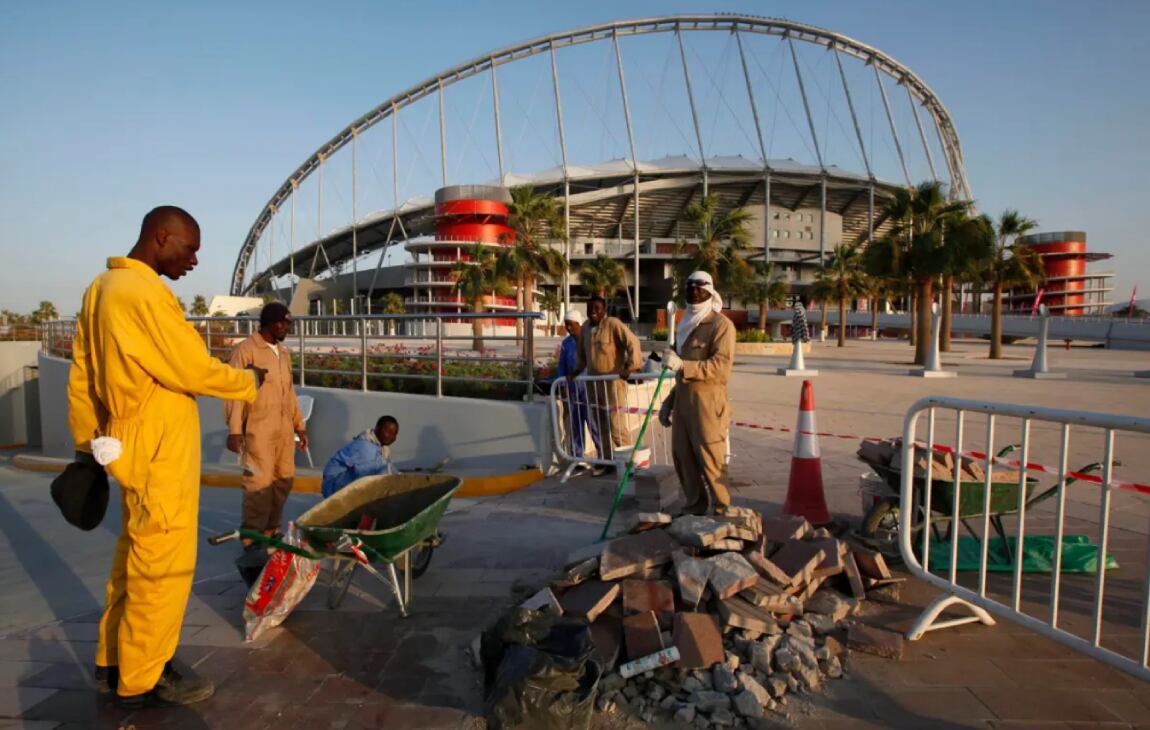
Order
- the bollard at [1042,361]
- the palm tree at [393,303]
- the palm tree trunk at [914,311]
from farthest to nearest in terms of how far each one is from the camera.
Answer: the palm tree at [393,303]
the palm tree trunk at [914,311]
the bollard at [1042,361]

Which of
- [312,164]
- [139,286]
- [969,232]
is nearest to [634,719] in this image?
[139,286]

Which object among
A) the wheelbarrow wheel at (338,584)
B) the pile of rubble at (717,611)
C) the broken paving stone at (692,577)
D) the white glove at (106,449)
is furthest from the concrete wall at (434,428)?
the white glove at (106,449)

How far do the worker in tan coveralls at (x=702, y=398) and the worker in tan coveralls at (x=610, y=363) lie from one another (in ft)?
5.24

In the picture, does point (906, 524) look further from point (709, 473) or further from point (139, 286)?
point (139, 286)

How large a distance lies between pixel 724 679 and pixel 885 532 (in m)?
2.38

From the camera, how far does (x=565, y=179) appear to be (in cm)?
6506

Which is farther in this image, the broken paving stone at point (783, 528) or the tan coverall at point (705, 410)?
the tan coverall at point (705, 410)

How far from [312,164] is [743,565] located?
283 feet

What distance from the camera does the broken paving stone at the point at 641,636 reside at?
280 centimetres

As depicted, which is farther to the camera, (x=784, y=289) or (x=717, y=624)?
(x=784, y=289)

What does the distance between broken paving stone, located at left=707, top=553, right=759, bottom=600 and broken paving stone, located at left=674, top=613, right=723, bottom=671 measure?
18 centimetres

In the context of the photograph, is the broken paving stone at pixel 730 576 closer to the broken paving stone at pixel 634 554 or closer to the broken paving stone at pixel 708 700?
the broken paving stone at pixel 634 554

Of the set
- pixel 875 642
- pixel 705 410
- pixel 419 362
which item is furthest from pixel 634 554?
pixel 419 362

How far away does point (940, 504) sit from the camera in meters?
3.63
